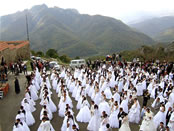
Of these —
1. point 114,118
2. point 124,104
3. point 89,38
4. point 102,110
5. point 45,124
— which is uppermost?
point 89,38

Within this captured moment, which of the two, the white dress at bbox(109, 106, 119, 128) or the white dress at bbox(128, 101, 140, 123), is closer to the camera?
the white dress at bbox(109, 106, 119, 128)

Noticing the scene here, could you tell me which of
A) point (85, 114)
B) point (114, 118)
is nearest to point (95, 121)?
point (114, 118)

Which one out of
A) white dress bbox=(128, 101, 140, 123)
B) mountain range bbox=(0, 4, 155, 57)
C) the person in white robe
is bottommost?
white dress bbox=(128, 101, 140, 123)

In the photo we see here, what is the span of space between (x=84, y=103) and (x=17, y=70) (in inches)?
597

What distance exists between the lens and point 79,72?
22844 millimetres

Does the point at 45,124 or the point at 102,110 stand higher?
the point at 45,124

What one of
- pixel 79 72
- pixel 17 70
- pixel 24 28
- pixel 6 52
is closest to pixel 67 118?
pixel 79 72

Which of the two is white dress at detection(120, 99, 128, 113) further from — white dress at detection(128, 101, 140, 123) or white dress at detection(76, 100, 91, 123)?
white dress at detection(76, 100, 91, 123)

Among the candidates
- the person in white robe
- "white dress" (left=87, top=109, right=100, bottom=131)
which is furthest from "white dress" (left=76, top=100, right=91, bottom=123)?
the person in white robe

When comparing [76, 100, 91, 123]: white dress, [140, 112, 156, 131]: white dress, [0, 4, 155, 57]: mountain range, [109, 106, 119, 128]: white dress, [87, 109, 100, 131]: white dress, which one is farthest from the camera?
[0, 4, 155, 57]: mountain range

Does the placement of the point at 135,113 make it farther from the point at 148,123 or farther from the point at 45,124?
the point at 45,124

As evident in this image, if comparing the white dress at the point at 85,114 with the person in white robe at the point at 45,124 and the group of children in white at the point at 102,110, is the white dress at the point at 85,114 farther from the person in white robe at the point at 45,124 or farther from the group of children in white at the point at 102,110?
the person in white robe at the point at 45,124

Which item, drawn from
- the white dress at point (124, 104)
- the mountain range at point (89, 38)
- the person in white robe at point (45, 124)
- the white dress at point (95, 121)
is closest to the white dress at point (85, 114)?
the white dress at point (95, 121)

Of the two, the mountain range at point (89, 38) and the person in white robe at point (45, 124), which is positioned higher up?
the mountain range at point (89, 38)
